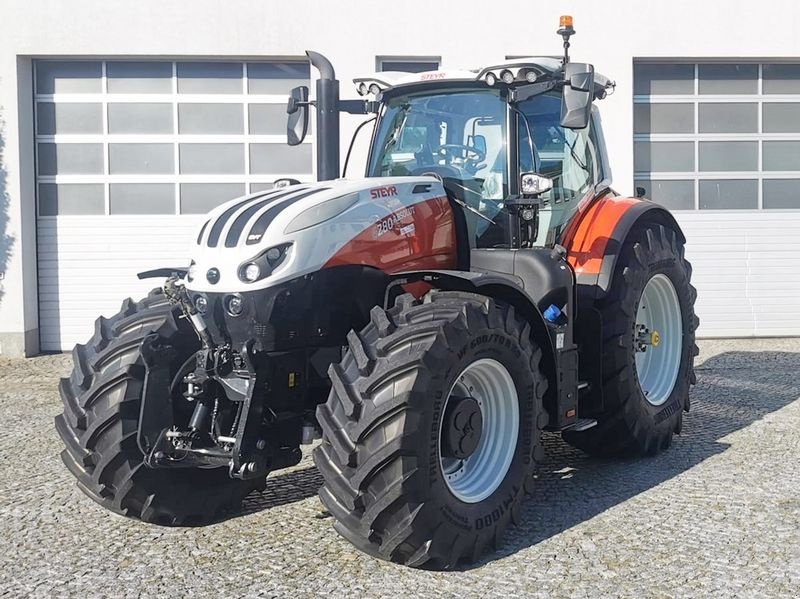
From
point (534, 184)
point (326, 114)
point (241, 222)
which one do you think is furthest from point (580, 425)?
point (326, 114)

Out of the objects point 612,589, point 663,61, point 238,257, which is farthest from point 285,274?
point 663,61

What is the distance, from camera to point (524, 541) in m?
4.20

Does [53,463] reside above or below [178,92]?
below

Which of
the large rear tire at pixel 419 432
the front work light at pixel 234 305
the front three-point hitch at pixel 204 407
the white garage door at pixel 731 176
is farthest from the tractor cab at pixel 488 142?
the white garage door at pixel 731 176

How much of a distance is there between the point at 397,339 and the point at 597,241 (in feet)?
6.79

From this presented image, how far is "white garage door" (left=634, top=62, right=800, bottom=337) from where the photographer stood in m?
11.3

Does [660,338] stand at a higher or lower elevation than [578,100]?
lower

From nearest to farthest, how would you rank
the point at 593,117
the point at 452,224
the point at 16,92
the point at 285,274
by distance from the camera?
1. the point at 285,274
2. the point at 452,224
3. the point at 593,117
4. the point at 16,92

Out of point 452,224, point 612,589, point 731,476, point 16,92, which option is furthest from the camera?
point 16,92

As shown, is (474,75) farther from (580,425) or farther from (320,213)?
(580,425)

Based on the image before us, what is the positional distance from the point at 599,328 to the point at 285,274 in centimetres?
213

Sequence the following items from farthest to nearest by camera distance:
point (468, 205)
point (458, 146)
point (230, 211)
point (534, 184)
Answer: point (458, 146) → point (468, 205) → point (534, 184) → point (230, 211)

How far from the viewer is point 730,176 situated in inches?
448

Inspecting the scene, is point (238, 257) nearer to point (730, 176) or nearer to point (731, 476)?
point (731, 476)
